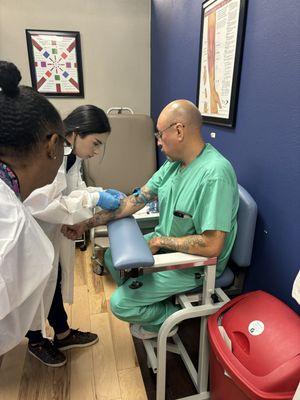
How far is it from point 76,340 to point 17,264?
109 cm

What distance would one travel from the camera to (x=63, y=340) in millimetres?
1616

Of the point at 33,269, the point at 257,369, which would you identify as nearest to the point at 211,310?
the point at 257,369

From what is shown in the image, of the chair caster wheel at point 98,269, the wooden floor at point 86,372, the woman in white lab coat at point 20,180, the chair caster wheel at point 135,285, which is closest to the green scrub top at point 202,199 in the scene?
the chair caster wheel at point 135,285

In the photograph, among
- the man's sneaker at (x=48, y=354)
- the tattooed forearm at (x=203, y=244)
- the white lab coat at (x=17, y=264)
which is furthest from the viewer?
the man's sneaker at (x=48, y=354)

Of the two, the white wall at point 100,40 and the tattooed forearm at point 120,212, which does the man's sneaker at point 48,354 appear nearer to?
the tattooed forearm at point 120,212

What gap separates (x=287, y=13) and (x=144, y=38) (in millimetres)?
2065

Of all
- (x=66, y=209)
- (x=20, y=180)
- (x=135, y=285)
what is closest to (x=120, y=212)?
(x=66, y=209)

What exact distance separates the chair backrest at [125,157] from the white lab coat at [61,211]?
3.56 feet

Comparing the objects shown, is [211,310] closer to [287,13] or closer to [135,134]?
[287,13]

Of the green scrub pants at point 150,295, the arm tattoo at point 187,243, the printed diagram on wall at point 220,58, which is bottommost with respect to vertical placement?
the green scrub pants at point 150,295

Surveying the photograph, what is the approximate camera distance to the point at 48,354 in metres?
1.53

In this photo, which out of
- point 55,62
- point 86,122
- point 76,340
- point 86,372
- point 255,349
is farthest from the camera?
point 55,62

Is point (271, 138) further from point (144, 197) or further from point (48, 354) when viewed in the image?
point (48, 354)

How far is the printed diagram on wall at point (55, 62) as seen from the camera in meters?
2.60
